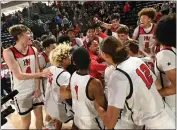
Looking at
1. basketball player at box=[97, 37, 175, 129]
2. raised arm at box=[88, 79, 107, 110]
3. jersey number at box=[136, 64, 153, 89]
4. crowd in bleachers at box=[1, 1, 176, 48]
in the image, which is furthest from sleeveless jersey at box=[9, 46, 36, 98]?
crowd in bleachers at box=[1, 1, 176, 48]

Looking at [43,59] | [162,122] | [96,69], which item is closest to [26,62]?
[43,59]

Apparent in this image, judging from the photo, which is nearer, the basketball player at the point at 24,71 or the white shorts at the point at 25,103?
the basketball player at the point at 24,71

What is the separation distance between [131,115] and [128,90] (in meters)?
0.29

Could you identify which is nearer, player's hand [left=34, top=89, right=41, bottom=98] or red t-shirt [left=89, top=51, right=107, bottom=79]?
red t-shirt [left=89, top=51, right=107, bottom=79]

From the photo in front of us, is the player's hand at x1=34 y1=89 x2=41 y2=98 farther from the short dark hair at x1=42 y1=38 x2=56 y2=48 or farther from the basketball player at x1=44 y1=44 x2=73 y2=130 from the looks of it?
the short dark hair at x1=42 y1=38 x2=56 y2=48

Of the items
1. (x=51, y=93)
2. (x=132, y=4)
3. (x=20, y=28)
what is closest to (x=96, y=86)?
(x=51, y=93)

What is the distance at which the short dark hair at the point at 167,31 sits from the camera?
1876 millimetres

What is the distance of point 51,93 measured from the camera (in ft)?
Answer: 10.5

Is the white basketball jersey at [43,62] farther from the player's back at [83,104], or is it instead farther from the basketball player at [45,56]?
the player's back at [83,104]

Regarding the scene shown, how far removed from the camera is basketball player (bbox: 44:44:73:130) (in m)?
2.86

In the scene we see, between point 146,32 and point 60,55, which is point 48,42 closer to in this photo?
point 60,55

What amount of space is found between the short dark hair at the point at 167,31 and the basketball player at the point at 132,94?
24 cm

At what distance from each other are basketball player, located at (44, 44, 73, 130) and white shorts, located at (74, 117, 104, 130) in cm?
42

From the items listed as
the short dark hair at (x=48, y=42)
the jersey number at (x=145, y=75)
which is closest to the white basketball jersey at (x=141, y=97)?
the jersey number at (x=145, y=75)
